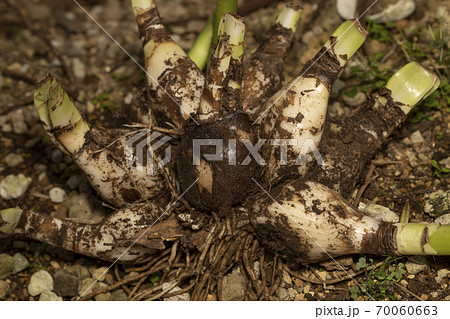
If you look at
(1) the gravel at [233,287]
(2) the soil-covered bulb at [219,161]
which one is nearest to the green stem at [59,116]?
(2) the soil-covered bulb at [219,161]

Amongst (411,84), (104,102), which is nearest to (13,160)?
(104,102)

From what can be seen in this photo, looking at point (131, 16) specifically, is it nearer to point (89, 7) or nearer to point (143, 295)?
point (89, 7)

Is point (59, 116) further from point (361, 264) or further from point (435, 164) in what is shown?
point (435, 164)

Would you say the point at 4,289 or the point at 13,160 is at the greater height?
the point at 13,160

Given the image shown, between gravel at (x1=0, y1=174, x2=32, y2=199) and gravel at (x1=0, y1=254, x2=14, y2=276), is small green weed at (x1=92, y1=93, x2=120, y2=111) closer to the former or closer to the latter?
gravel at (x1=0, y1=174, x2=32, y2=199)

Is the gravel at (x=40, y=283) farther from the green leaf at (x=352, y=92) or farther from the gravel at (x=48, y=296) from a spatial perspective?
the green leaf at (x=352, y=92)

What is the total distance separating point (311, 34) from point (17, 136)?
1286mm

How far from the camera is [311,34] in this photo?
220 cm

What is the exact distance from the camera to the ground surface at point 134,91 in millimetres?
1597

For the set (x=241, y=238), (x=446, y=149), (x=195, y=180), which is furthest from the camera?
(x=446, y=149)

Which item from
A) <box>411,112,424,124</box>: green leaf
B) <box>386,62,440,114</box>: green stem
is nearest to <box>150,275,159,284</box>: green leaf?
<box>386,62,440,114</box>: green stem

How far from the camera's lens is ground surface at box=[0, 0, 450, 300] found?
160 cm

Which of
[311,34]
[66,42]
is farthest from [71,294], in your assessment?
[311,34]

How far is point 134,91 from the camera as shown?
213 centimetres
